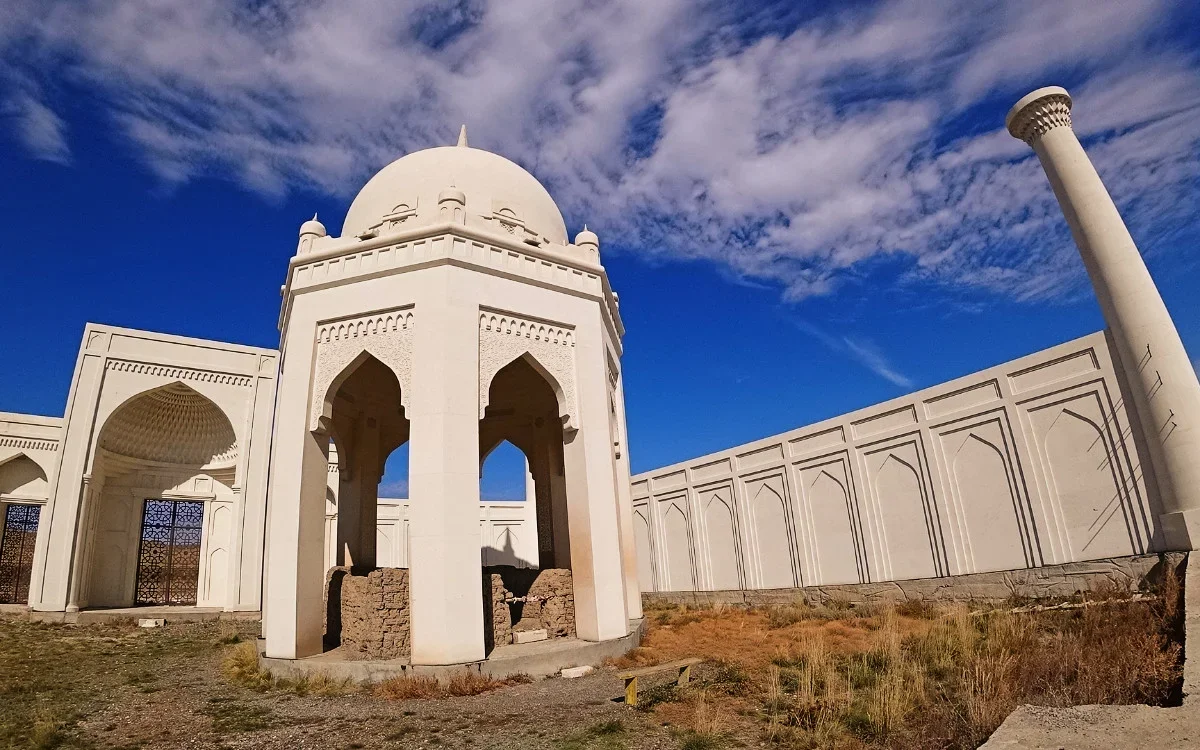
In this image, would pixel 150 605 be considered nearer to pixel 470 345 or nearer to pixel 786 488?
pixel 470 345

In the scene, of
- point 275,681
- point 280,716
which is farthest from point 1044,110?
point 275,681

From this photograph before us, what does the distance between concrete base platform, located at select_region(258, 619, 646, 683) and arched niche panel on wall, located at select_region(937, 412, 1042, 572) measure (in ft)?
24.6

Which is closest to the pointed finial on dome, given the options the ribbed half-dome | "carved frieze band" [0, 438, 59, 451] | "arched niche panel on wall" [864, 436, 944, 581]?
"arched niche panel on wall" [864, 436, 944, 581]

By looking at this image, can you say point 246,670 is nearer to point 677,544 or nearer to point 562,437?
point 562,437

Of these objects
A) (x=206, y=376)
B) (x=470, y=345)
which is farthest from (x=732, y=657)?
(x=206, y=376)

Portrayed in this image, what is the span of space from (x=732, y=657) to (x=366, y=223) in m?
9.26

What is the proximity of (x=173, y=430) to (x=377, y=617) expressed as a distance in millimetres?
15505

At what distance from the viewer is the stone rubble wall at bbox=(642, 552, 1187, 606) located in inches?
405

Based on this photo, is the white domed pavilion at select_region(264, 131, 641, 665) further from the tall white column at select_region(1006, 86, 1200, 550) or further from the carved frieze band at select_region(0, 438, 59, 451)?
the carved frieze band at select_region(0, 438, 59, 451)

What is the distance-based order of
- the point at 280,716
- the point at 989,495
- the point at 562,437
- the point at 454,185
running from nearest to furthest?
the point at 280,716 → the point at 454,185 → the point at 989,495 → the point at 562,437

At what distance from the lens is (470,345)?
9625 mm

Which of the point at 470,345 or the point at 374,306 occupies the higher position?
the point at 374,306

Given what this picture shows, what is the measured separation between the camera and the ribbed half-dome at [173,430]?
19.6 metres

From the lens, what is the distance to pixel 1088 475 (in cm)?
1127
